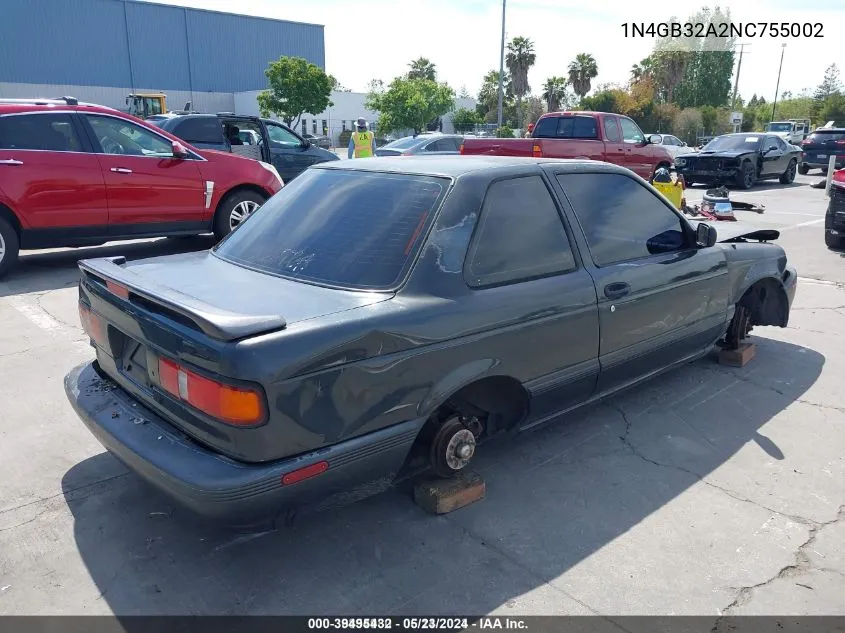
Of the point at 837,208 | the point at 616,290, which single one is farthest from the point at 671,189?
the point at 616,290

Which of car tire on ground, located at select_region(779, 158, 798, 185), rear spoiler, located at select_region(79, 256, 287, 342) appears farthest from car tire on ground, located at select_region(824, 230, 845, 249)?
car tire on ground, located at select_region(779, 158, 798, 185)

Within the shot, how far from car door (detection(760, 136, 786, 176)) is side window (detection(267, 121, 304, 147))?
503 inches

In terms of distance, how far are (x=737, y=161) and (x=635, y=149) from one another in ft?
15.5

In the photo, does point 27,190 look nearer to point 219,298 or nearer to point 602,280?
point 219,298

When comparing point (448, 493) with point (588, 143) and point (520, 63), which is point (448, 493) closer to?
point (588, 143)

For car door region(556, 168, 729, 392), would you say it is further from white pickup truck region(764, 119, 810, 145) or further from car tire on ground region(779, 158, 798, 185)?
white pickup truck region(764, 119, 810, 145)

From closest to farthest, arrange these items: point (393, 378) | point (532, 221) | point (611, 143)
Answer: point (393, 378) → point (532, 221) → point (611, 143)

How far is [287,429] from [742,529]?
2105 mm

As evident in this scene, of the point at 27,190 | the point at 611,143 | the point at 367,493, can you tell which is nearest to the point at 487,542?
the point at 367,493

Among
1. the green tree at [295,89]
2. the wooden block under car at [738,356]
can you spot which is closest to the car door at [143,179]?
the wooden block under car at [738,356]

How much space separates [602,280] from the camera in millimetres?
3445

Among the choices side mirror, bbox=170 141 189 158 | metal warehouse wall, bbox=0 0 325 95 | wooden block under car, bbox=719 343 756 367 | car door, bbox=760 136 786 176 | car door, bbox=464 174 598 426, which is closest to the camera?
car door, bbox=464 174 598 426

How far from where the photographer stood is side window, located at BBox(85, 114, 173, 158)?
7.34m

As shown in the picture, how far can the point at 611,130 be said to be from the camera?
13.7 meters
